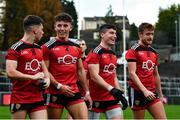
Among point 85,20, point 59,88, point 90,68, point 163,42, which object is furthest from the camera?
point 85,20

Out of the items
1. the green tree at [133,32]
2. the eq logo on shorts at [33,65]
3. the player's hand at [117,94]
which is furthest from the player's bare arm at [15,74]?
the green tree at [133,32]

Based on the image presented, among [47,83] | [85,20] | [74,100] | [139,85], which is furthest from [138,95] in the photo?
[85,20]

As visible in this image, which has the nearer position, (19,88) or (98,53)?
(19,88)

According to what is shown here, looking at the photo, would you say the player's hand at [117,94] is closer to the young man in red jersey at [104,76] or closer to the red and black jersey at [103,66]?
the young man in red jersey at [104,76]

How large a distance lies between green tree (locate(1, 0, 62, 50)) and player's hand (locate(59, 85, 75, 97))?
199 feet

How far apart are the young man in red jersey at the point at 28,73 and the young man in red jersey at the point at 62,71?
659 millimetres

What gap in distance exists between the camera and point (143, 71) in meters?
12.1

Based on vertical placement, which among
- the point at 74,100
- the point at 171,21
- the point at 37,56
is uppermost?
the point at 171,21

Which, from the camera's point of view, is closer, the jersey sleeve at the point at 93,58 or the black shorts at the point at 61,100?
the black shorts at the point at 61,100

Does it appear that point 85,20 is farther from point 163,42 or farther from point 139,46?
point 139,46

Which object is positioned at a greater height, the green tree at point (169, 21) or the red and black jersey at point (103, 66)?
the green tree at point (169, 21)

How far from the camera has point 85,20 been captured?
180m

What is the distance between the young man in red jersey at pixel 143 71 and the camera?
1196 cm

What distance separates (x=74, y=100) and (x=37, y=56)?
3.97 feet
